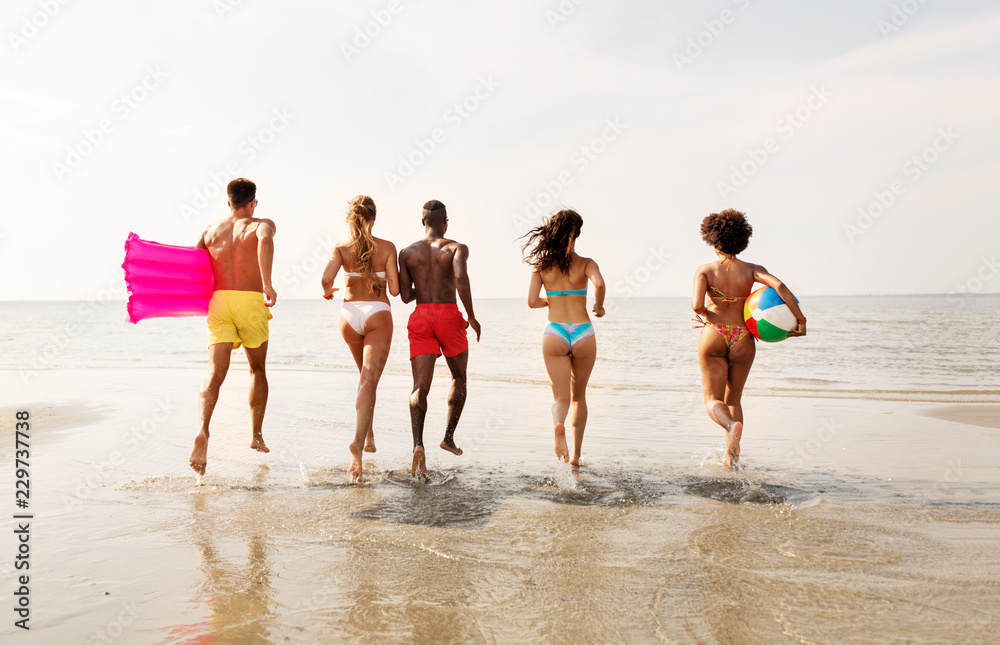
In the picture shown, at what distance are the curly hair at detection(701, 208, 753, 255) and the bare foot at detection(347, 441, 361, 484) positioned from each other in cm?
350

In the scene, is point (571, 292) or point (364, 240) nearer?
point (364, 240)

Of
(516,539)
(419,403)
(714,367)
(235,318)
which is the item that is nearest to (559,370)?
(419,403)

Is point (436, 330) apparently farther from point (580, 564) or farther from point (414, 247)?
point (580, 564)

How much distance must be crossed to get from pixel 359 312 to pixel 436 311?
0.65 metres

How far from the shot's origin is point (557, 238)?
5.56 meters

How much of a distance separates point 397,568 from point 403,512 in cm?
100

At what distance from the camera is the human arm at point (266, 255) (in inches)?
212

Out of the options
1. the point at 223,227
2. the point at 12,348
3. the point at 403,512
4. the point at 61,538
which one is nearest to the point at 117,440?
the point at 223,227

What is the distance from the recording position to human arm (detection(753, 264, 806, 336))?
5352 mm

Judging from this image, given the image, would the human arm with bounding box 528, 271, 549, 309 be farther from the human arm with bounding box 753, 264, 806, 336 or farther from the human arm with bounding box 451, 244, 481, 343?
the human arm with bounding box 753, 264, 806, 336

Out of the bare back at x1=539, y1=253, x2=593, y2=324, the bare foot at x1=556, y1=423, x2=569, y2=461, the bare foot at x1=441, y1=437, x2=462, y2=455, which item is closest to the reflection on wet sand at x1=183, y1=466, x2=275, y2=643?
the bare foot at x1=441, y1=437, x2=462, y2=455

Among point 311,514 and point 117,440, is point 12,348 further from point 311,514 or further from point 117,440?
point 311,514

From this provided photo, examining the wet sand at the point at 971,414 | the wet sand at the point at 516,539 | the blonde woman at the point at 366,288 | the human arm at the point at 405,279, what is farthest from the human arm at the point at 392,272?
the wet sand at the point at 971,414

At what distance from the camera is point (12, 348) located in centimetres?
2308
